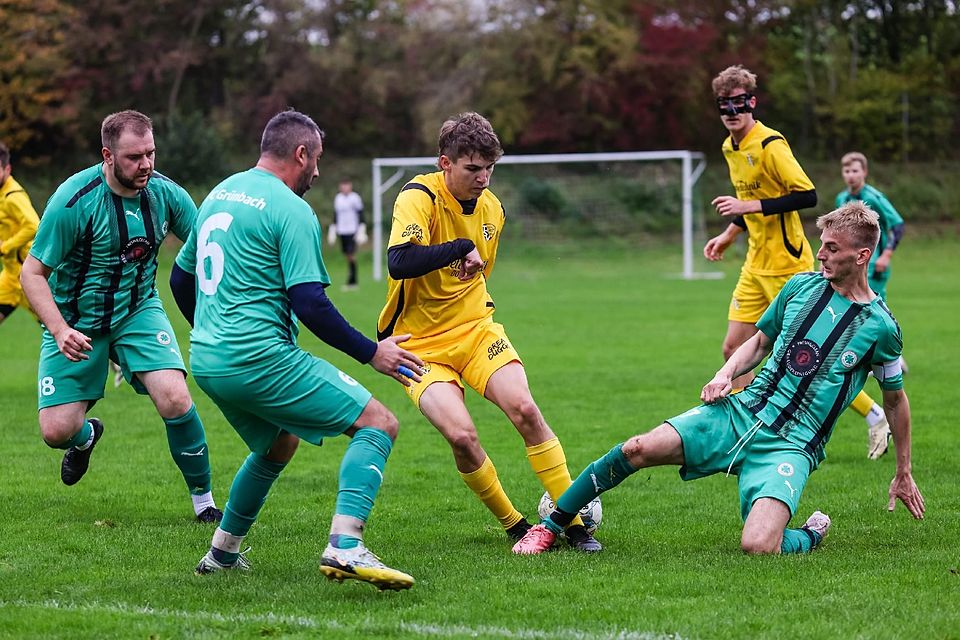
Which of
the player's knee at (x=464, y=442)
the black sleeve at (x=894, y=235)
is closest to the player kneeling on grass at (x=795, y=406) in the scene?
the player's knee at (x=464, y=442)

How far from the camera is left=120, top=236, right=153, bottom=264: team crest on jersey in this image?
22.2ft

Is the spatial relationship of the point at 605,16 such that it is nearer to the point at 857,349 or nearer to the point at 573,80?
the point at 573,80

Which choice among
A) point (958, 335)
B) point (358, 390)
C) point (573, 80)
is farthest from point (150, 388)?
point (573, 80)

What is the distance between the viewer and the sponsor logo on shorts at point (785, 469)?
586cm

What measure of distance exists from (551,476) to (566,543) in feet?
1.14

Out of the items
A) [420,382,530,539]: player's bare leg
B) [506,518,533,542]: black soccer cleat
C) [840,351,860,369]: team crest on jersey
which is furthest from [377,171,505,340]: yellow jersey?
[840,351,860,369]: team crest on jersey

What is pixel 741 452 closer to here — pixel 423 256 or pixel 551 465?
pixel 551 465

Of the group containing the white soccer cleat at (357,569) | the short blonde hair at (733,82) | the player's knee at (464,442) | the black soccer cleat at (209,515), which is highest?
the short blonde hair at (733,82)

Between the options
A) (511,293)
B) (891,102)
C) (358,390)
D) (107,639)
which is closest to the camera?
(107,639)

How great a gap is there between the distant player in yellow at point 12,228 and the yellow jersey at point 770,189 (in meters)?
5.32

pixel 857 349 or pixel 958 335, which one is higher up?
pixel 857 349

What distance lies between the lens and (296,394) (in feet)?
16.4

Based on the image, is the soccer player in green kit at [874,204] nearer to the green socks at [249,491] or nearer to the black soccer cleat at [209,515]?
the black soccer cleat at [209,515]

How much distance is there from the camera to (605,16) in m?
40.4
